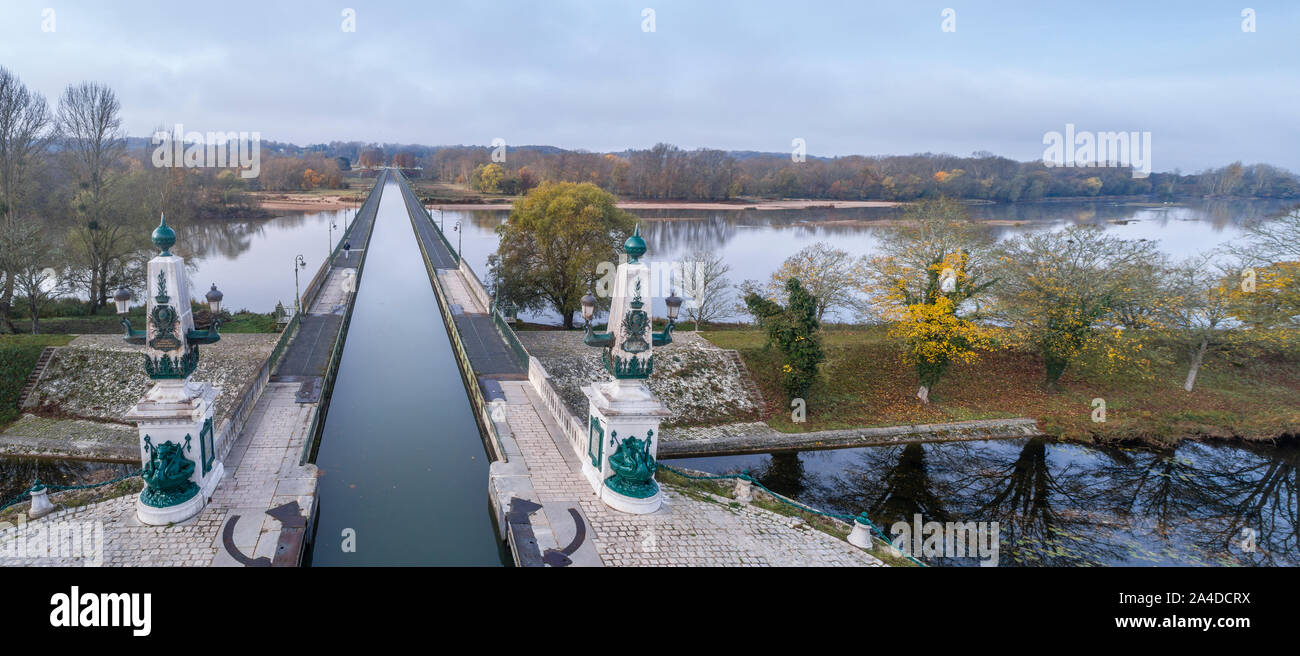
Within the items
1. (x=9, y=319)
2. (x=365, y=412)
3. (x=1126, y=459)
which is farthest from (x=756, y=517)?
(x=9, y=319)

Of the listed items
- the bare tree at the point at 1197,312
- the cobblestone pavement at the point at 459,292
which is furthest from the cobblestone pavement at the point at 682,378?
the bare tree at the point at 1197,312

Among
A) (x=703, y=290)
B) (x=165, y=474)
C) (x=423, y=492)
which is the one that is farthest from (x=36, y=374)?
(x=703, y=290)

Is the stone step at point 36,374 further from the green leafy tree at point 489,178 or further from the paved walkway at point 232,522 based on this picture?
the green leafy tree at point 489,178

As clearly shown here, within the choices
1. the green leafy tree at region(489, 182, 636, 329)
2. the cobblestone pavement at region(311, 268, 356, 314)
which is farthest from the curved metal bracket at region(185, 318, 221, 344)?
the green leafy tree at region(489, 182, 636, 329)

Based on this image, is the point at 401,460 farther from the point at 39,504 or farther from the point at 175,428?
the point at 39,504

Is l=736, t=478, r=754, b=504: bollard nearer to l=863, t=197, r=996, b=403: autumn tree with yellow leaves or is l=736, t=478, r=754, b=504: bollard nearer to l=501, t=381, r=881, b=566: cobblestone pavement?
l=501, t=381, r=881, b=566: cobblestone pavement

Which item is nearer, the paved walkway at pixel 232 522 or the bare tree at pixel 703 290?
the paved walkway at pixel 232 522
